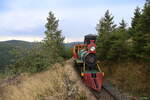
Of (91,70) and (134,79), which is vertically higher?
(91,70)

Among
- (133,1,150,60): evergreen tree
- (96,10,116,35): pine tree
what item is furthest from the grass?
(96,10,116,35): pine tree

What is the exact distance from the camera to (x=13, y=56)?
1081 centimetres

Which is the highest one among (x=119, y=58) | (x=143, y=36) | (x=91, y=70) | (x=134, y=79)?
(x=143, y=36)

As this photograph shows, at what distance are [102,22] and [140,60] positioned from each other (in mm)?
21196

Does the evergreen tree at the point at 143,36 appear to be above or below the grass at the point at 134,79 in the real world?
above

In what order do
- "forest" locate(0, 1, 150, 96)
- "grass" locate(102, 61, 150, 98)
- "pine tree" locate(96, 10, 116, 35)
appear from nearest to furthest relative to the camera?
1. "grass" locate(102, 61, 150, 98)
2. "forest" locate(0, 1, 150, 96)
3. "pine tree" locate(96, 10, 116, 35)

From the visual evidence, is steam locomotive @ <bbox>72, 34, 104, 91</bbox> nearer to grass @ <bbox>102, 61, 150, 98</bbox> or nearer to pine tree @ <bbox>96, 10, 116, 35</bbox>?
grass @ <bbox>102, 61, 150, 98</bbox>

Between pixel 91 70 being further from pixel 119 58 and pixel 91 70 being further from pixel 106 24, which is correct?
pixel 106 24

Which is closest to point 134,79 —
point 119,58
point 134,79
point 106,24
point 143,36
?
point 134,79

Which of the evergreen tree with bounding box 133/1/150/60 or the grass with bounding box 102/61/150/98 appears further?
the evergreen tree with bounding box 133/1/150/60

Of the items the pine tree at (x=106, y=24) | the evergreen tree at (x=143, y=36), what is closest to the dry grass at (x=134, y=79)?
the evergreen tree at (x=143, y=36)

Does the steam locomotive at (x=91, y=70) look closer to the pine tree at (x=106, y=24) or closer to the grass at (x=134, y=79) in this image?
the grass at (x=134, y=79)

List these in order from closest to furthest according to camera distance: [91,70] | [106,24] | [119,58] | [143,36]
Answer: [143,36] < [91,70] < [119,58] < [106,24]

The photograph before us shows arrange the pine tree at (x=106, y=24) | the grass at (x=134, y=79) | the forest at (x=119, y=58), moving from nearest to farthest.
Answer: the grass at (x=134, y=79) < the forest at (x=119, y=58) < the pine tree at (x=106, y=24)
